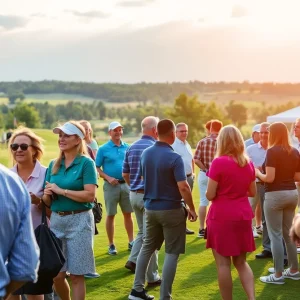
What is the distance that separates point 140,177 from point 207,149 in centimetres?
279

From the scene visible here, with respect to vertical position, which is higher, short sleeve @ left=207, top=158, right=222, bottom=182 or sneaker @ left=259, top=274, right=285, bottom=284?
short sleeve @ left=207, top=158, right=222, bottom=182

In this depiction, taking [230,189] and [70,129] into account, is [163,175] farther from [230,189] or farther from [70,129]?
[70,129]

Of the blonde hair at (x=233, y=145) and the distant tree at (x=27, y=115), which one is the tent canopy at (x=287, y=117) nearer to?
the blonde hair at (x=233, y=145)

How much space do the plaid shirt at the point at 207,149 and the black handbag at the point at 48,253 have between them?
5.24m

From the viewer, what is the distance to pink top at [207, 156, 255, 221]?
5395mm

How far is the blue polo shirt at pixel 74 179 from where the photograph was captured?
5215mm

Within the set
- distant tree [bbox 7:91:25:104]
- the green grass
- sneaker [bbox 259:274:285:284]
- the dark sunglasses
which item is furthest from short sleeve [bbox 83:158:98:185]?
distant tree [bbox 7:91:25:104]

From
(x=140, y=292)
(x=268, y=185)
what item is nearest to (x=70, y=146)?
(x=140, y=292)

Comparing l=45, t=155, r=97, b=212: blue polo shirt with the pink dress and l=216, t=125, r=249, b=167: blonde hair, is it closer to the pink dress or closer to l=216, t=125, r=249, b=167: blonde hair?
the pink dress

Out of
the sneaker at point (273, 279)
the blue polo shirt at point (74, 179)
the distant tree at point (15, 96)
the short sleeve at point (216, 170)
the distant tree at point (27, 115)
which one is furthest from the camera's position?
the distant tree at point (15, 96)

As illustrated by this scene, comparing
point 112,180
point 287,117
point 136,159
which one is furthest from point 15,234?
point 287,117

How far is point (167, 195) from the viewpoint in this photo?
5.88 meters

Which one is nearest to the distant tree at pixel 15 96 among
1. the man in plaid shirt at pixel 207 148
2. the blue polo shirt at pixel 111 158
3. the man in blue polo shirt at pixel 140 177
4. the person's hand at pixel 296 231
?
the man in plaid shirt at pixel 207 148

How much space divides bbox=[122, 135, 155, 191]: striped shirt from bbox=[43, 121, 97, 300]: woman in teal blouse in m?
1.77
